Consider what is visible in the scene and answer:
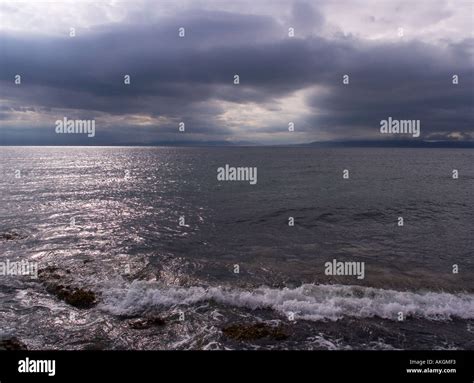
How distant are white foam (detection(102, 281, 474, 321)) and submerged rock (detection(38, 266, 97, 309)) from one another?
82cm

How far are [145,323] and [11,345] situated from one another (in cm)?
489

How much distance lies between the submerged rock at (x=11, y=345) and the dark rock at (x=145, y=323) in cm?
396

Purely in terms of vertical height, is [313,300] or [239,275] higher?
[239,275]

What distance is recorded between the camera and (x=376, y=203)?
47.3 meters

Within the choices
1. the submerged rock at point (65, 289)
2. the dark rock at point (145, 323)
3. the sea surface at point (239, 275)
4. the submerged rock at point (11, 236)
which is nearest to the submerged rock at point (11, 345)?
the sea surface at point (239, 275)

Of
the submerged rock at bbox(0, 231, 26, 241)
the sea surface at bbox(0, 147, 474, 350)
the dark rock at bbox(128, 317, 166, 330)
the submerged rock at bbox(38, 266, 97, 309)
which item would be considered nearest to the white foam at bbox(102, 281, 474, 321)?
the sea surface at bbox(0, 147, 474, 350)

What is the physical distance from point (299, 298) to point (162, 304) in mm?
6774

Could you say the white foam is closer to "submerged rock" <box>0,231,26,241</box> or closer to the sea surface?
the sea surface

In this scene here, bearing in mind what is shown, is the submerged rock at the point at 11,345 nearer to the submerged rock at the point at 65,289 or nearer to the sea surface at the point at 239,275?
the sea surface at the point at 239,275

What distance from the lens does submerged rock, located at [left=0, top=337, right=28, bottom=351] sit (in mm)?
12539

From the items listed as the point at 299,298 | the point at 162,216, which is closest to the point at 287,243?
the point at 299,298

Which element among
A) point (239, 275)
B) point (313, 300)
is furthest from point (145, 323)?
point (313, 300)

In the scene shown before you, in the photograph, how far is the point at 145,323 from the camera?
48.5 ft

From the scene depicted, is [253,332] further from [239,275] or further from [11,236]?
[11,236]
